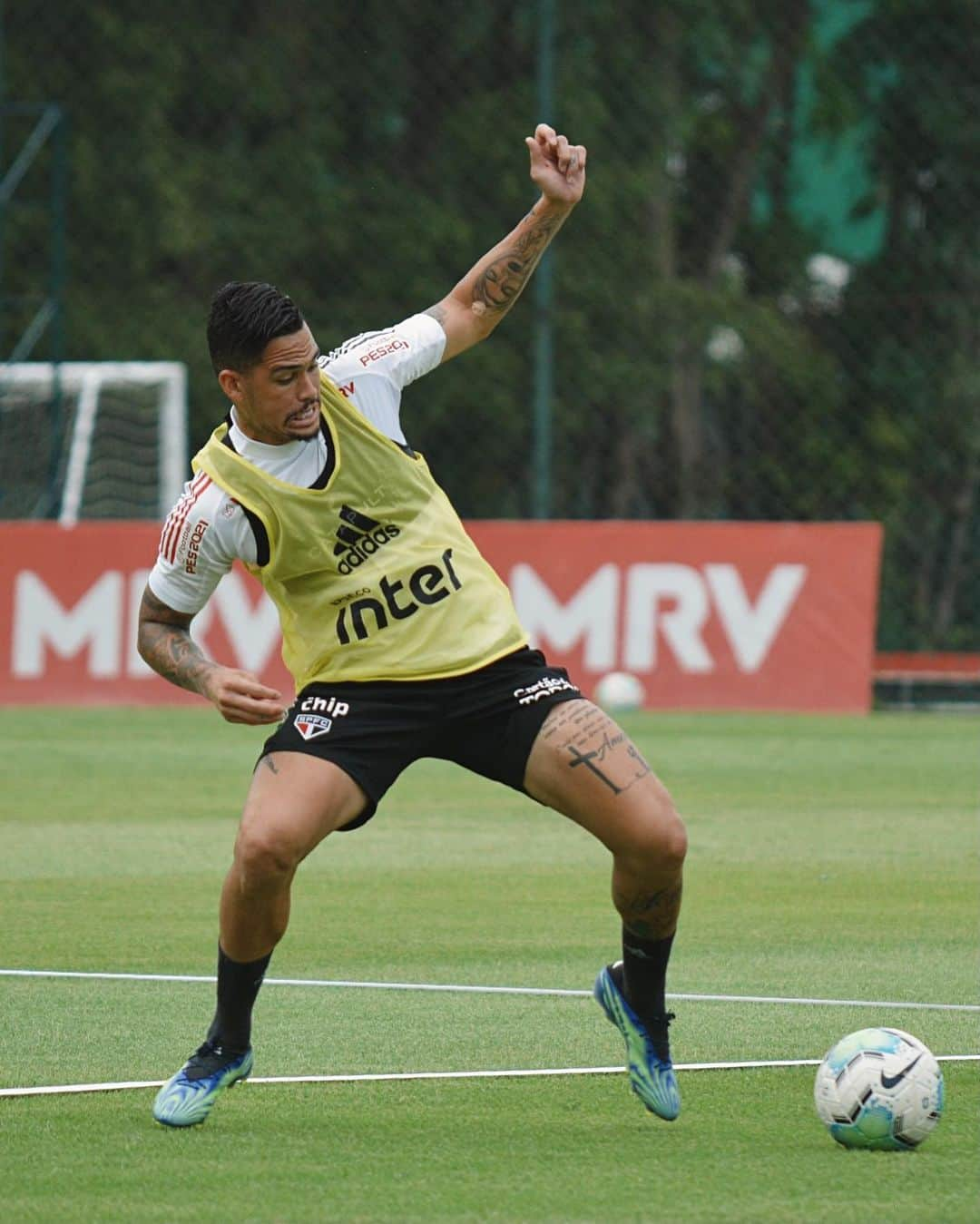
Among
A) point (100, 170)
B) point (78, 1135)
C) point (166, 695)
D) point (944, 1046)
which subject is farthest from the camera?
point (100, 170)

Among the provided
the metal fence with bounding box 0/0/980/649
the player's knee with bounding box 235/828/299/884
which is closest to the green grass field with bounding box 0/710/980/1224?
the player's knee with bounding box 235/828/299/884

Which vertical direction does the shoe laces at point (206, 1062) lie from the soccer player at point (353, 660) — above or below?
below

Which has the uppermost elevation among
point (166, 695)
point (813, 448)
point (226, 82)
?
point (226, 82)

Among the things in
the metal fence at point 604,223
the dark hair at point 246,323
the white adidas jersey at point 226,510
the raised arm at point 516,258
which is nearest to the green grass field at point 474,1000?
the white adidas jersey at point 226,510

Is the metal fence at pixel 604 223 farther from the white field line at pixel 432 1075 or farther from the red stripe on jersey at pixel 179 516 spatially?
the red stripe on jersey at pixel 179 516

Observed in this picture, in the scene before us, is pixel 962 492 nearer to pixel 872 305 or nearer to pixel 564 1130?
pixel 872 305

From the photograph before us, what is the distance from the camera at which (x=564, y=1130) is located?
625cm

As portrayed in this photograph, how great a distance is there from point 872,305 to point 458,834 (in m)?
16.5

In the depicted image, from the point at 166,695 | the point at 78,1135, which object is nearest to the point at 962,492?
the point at 166,695

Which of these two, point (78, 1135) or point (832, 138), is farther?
point (832, 138)

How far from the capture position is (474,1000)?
8.18m

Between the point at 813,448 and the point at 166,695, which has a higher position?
the point at 813,448

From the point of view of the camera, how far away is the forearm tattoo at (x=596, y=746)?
6504 mm

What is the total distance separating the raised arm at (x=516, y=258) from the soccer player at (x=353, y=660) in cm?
58
